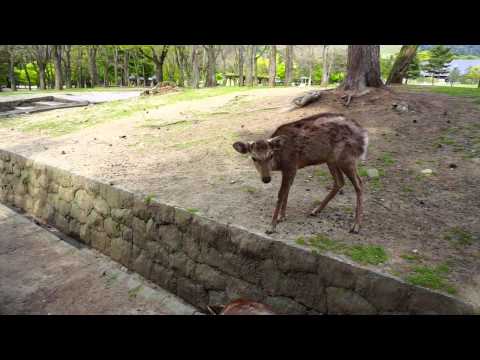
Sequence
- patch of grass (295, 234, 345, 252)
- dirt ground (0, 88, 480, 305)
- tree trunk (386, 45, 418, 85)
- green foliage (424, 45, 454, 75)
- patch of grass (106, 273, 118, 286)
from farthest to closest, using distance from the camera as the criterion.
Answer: green foliage (424, 45, 454, 75) < tree trunk (386, 45, 418, 85) < patch of grass (106, 273, 118, 286) < dirt ground (0, 88, 480, 305) < patch of grass (295, 234, 345, 252)

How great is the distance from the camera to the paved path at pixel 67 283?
508 cm

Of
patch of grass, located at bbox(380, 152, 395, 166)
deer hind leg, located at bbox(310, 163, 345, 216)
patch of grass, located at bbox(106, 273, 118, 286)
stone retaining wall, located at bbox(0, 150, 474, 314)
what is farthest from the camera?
patch of grass, located at bbox(380, 152, 395, 166)

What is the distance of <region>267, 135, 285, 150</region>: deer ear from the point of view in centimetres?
454

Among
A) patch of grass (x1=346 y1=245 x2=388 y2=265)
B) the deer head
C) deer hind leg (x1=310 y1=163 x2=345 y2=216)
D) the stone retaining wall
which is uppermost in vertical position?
the deer head

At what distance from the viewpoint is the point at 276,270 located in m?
4.31

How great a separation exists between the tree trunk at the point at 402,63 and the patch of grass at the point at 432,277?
10.7 meters

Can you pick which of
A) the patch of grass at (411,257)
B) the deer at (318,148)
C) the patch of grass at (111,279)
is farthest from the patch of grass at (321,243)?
the patch of grass at (111,279)

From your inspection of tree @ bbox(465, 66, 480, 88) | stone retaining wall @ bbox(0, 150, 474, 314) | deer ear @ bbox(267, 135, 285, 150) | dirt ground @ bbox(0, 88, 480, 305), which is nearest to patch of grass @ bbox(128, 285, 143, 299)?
stone retaining wall @ bbox(0, 150, 474, 314)

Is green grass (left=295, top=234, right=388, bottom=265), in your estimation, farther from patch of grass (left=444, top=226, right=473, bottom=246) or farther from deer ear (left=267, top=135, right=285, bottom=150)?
deer ear (left=267, top=135, right=285, bottom=150)

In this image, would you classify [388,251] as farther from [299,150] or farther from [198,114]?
[198,114]

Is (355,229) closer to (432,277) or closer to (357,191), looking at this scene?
(357,191)

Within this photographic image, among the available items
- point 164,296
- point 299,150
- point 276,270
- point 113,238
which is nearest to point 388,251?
point 276,270

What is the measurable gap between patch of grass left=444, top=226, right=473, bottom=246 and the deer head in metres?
2.27

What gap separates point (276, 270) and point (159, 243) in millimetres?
2242
